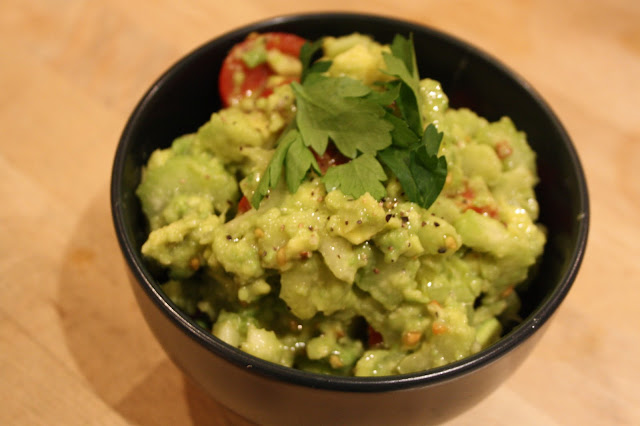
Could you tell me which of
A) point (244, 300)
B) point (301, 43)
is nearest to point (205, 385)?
point (244, 300)

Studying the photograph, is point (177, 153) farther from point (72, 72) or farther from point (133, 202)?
point (72, 72)

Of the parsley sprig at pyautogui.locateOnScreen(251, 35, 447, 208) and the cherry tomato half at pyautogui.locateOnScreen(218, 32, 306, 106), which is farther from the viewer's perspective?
the cherry tomato half at pyautogui.locateOnScreen(218, 32, 306, 106)

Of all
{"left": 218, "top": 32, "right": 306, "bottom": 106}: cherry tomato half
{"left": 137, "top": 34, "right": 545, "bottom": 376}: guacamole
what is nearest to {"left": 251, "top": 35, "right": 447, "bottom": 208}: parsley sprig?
{"left": 137, "top": 34, "right": 545, "bottom": 376}: guacamole

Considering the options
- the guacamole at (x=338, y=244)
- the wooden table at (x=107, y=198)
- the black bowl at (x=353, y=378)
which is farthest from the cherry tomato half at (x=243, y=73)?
the wooden table at (x=107, y=198)

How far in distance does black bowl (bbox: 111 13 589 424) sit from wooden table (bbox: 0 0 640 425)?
322 millimetres

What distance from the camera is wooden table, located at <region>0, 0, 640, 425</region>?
4.64ft

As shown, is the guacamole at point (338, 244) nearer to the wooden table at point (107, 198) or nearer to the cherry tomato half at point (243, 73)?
the cherry tomato half at point (243, 73)

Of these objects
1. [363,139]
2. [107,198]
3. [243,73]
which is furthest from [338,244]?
[107,198]

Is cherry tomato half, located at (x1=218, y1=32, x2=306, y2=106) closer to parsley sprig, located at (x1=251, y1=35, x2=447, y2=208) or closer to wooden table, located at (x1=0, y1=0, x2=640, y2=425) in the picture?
parsley sprig, located at (x1=251, y1=35, x2=447, y2=208)

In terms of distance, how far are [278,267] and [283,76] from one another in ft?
1.98

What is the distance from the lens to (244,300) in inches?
43.7

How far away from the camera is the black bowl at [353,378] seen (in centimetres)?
94

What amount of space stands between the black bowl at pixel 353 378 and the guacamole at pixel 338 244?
7 centimetres

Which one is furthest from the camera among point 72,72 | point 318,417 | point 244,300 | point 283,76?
point 72,72
